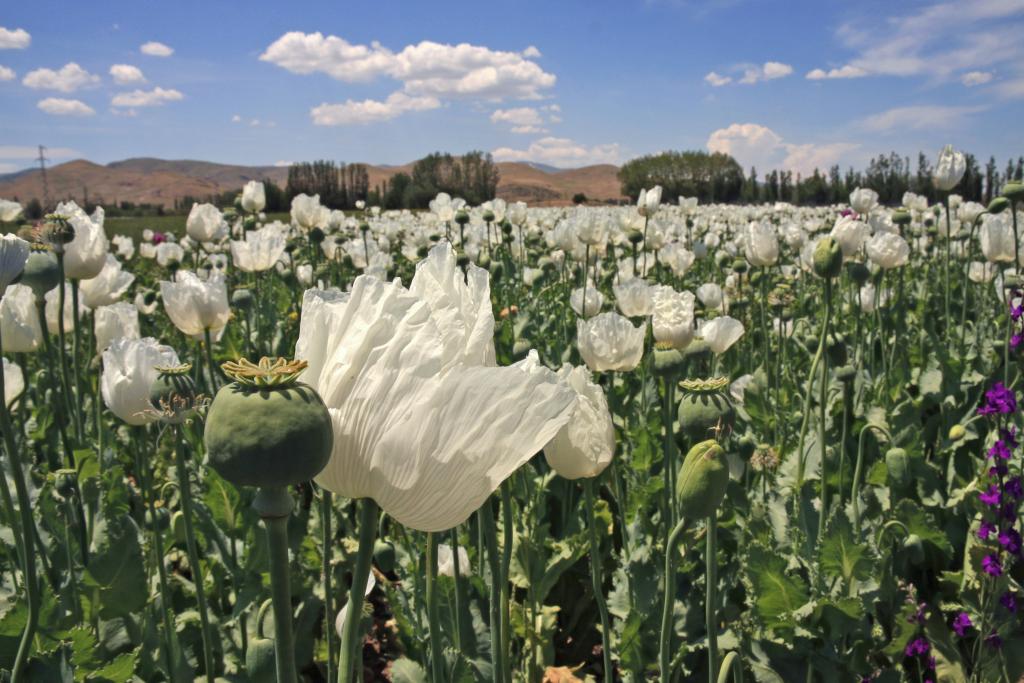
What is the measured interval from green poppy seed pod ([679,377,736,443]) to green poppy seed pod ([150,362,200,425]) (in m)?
0.95

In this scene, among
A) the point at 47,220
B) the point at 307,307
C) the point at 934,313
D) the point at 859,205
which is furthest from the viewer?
the point at 934,313

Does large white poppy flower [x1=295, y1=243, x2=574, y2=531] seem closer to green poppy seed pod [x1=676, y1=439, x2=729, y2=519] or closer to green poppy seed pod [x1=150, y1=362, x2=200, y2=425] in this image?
green poppy seed pod [x1=676, y1=439, x2=729, y2=519]

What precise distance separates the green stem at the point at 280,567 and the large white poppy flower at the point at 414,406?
0.26 feet

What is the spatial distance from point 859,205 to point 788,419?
259 cm

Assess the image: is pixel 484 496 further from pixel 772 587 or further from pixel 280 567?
pixel 772 587

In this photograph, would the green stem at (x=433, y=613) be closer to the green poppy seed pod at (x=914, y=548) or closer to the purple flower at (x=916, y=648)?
the purple flower at (x=916, y=648)

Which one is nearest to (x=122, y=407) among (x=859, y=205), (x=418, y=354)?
(x=418, y=354)

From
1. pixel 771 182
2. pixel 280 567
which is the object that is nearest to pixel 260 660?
pixel 280 567

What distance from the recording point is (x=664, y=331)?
2.70 meters

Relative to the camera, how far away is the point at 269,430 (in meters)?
0.61

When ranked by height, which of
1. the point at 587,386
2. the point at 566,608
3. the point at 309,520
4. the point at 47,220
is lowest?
the point at 566,608

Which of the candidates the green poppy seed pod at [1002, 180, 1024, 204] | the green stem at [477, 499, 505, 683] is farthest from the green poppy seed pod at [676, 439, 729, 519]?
the green poppy seed pod at [1002, 180, 1024, 204]

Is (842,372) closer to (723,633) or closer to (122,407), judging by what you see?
(723,633)

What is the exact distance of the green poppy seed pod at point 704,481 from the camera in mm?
1146
